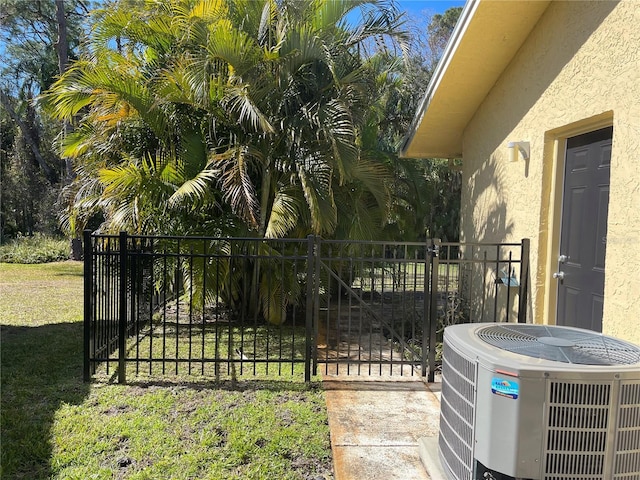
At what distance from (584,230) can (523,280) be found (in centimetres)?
93

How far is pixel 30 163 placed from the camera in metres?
26.5

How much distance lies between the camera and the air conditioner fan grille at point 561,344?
2.46 metres

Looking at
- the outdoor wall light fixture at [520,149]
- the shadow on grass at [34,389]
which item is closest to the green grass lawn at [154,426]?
the shadow on grass at [34,389]

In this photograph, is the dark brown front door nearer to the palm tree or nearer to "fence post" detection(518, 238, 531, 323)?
"fence post" detection(518, 238, 531, 323)

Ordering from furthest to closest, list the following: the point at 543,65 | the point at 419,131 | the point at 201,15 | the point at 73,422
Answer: the point at 419,131, the point at 201,15, the point at 543,65, the point at 73,422

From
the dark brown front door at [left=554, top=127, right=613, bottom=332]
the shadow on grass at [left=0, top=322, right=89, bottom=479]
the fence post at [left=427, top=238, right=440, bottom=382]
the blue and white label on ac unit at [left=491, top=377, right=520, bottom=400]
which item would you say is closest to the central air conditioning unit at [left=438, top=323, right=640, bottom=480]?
the blue and white label on ac unit at [left=491, top=377, right=520, bottom=400]

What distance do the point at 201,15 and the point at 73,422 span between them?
5.27 meters

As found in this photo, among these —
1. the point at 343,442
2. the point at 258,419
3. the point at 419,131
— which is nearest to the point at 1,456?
the point at 258,419

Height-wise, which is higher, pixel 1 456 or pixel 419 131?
pixel 419 131

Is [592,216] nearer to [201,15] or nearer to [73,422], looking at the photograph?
Result: [73,422]

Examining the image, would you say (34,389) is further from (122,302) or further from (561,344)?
(561,344)

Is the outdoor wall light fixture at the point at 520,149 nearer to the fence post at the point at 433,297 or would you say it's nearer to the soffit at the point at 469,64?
the soffit at the point at 469,64

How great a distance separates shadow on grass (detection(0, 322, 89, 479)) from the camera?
144 inches

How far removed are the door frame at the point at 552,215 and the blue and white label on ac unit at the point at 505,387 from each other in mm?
3087
